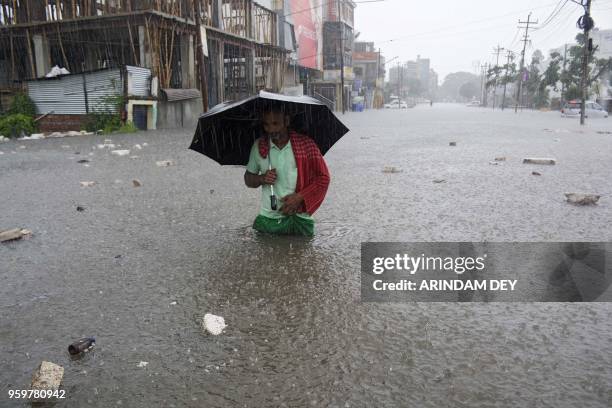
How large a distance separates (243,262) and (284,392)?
4.83 feet

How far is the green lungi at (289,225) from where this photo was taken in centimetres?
A: 357

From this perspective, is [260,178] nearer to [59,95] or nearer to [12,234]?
[12,234]

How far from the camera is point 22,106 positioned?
15.4m

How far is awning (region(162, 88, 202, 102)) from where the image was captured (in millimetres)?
15531

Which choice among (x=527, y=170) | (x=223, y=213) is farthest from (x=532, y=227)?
(x=527, y=170)

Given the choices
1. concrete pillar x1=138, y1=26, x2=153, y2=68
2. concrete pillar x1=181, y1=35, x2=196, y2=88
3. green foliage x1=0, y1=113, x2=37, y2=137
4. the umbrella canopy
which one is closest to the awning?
concrete pillar x1=181, y1=35, x2=196, y2=88

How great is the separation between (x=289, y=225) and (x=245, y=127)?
0.81 metres

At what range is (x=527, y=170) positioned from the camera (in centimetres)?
698

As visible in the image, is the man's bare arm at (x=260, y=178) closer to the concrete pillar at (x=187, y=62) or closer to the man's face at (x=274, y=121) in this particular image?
the man's face at (x=274, y=121)

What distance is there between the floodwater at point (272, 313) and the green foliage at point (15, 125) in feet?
33.4

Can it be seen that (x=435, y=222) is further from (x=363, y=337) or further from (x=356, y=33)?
(x=356, y=33)

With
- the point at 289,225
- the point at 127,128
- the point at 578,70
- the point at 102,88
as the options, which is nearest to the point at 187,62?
the point at 102,88

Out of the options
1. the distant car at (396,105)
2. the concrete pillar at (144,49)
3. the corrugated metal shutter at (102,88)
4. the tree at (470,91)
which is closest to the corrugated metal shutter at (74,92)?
the corrugated metal shutter at (102,88)

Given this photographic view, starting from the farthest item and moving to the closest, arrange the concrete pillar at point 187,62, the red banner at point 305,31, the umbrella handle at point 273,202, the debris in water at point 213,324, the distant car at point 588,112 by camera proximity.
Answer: the red banner at point 305,31 → the distant car at point 588,112 → the concrete pillar at point 187,62 → the umbrella handle at point 273,202 → the debris in water at point 213,324
